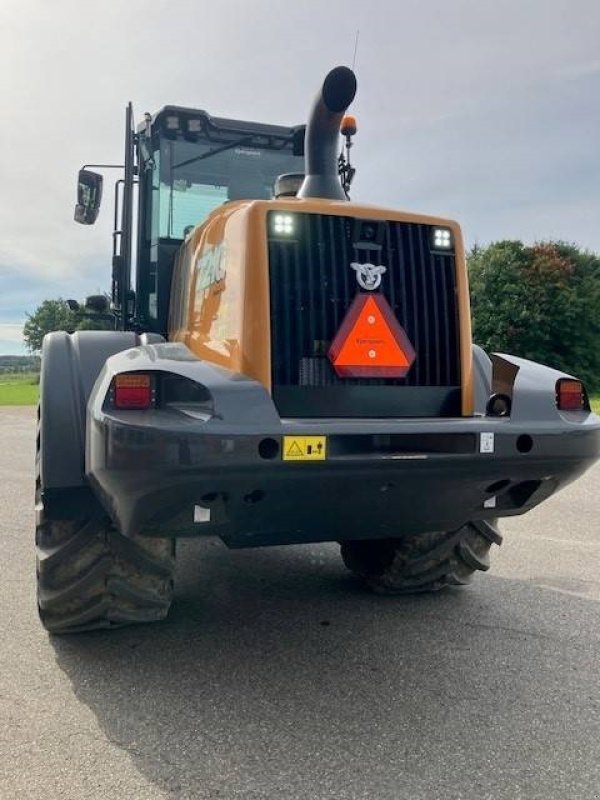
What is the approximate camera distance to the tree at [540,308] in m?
28.5

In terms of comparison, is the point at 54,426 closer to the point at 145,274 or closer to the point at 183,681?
the point at 183,681

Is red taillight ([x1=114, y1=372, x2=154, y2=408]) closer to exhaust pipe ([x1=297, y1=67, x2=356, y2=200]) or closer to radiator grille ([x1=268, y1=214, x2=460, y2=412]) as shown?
radiator grille ([x1=268, y1=214, x2=460, y2=412])

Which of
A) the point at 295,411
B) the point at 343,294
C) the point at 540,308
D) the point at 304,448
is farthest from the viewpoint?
the point at 540,308

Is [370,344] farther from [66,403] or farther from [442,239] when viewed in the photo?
[66,403]

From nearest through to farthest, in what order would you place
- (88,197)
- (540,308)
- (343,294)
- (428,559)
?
(343,294), (428,559), (88,197), (540,308)

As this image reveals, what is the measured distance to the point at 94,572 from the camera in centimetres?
307

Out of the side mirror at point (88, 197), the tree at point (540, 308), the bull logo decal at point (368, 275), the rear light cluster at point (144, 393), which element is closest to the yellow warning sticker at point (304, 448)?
the rear light cluster at point (144, 393)

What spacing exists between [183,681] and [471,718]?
3.68 ft

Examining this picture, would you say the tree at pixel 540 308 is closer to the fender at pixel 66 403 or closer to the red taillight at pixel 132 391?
the fender at pixel 66 403

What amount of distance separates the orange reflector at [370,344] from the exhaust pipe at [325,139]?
67 cm

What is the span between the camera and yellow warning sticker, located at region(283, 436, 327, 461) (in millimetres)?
2393

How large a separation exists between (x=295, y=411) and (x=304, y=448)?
0.37m

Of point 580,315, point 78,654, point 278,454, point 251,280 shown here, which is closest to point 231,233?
point 251,280

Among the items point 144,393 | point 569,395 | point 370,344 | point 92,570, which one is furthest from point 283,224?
point 92,570
